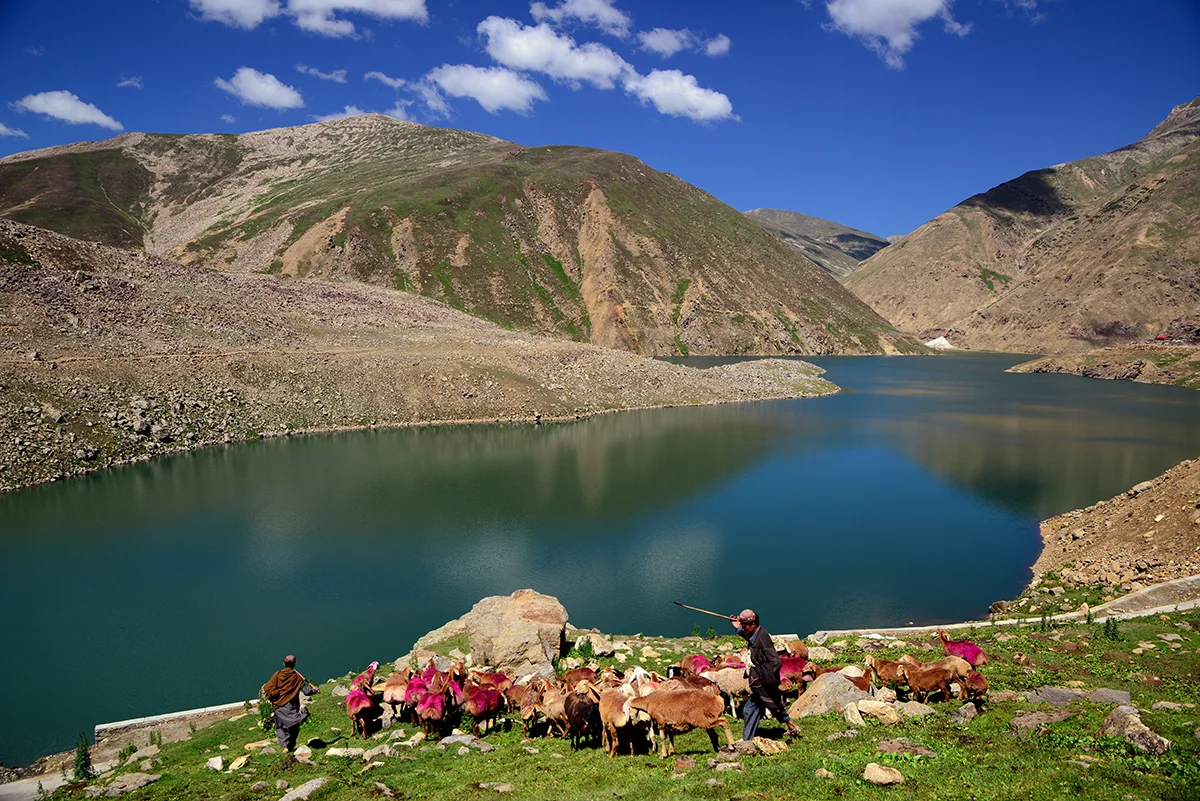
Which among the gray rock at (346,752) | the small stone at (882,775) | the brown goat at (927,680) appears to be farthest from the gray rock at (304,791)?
the brown goat at (927,680)

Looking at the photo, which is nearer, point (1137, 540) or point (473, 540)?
point (1137, 540)

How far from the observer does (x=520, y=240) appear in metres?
154

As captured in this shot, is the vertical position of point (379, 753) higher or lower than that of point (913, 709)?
lower

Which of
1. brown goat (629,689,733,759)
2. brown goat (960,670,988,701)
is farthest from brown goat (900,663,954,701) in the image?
brown goat (629,689,733,759)

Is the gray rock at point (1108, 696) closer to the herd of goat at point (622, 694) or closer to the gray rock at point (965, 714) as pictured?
the herd of goat at point (622, 694)

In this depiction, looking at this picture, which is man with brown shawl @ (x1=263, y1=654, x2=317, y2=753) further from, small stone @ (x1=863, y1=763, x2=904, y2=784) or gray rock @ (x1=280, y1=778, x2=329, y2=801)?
small stone @ (x1=863, y1=763, x2=904, y2=784)

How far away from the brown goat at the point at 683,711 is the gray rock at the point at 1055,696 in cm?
588

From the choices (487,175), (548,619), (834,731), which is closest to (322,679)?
(548,619)

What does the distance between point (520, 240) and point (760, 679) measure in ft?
495

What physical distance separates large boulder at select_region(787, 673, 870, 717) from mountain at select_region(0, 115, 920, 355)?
4896 inches

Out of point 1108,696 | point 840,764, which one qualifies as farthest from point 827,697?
point 1108,696

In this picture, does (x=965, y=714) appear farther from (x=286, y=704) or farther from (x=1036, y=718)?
(x=286, y=704)

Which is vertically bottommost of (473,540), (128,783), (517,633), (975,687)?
(473,540)

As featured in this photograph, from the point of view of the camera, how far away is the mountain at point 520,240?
140m
